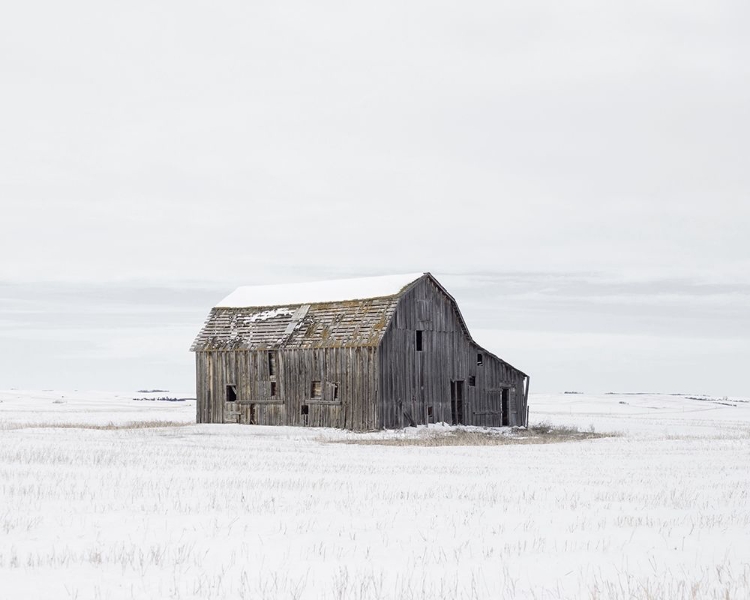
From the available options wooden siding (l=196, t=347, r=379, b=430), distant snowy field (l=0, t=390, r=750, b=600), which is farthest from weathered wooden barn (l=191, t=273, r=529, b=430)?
distant snowy field (l=0, t=390, r=750, b=600)

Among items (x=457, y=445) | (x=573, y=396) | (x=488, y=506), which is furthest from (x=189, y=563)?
(x=573, y=396)

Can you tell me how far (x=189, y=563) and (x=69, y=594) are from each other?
1.77 m

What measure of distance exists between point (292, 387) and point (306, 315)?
13.6 ft

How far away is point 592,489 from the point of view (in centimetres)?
1908

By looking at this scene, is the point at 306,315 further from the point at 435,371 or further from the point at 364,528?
the point at 364,528

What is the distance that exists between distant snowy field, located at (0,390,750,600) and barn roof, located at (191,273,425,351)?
2020 centimetres

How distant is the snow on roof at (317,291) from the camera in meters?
48.2

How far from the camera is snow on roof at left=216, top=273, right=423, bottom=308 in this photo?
48156 mm

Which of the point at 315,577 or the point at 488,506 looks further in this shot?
the point at 488,506

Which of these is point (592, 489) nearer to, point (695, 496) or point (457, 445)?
point (695, 496)

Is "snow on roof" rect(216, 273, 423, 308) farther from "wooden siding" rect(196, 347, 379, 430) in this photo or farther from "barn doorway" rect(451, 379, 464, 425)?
"barn doorway" rect(451, 379, 464, 425)

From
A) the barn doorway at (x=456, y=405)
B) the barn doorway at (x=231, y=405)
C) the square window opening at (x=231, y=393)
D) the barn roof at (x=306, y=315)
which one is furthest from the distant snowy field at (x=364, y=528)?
the square window opening at (x=231, y=393)

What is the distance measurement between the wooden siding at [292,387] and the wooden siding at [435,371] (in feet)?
4.07

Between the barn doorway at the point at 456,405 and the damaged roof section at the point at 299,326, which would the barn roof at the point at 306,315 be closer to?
the damaged roof section at the point at 299,326
